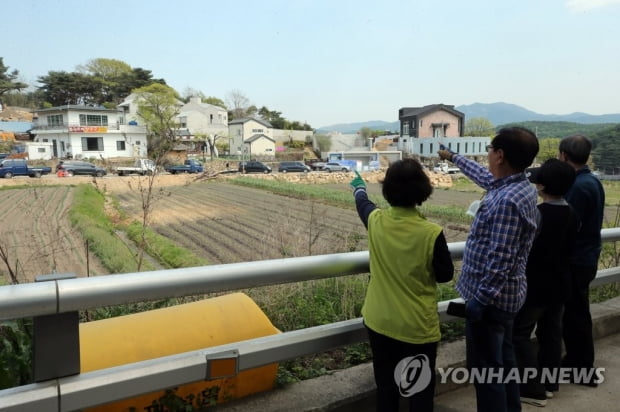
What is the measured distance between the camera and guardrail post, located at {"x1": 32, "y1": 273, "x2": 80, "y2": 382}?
1.74m

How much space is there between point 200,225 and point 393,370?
19179mm

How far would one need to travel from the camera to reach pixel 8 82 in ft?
256

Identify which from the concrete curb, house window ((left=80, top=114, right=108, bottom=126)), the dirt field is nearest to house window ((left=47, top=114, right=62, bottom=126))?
house window ((left=80, top=114, right=108, bottom=126))

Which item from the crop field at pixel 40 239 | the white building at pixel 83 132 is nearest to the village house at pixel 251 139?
the white building at pixel 83 132

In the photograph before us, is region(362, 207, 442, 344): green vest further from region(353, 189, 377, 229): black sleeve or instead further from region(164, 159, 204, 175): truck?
region(164, 159, 204, 175): truck

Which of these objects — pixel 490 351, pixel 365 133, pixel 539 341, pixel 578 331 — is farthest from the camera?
Answer: pixel 365 133

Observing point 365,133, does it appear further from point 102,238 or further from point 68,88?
point 102,238

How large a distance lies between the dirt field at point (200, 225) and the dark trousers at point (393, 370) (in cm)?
264

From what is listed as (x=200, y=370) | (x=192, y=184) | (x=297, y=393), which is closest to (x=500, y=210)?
(x=297, y=393)

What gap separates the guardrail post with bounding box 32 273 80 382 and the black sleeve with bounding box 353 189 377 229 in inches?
56.7

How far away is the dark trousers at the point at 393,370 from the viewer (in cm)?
228

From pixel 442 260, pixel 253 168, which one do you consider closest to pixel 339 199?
pixel 253 168

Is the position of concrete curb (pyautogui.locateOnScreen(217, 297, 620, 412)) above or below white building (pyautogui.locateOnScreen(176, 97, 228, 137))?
below

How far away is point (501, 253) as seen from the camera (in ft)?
7.46
